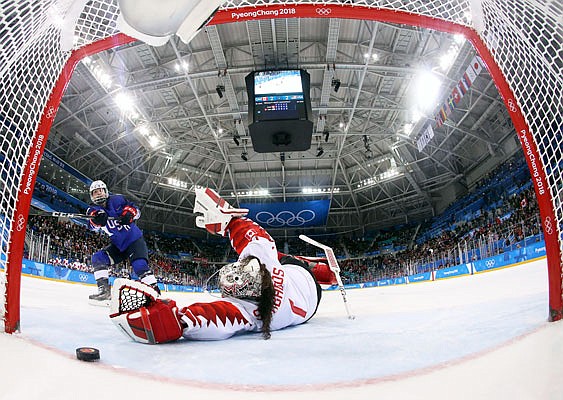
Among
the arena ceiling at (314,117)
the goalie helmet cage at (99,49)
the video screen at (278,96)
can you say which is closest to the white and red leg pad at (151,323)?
the goalie helmet cage at (99,49)

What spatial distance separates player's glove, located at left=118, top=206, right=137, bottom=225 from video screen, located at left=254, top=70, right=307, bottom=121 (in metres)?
5.33

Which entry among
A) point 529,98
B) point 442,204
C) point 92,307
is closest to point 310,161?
point 442,204

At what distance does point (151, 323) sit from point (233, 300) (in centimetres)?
50

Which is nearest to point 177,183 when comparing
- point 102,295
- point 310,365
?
point 102,295

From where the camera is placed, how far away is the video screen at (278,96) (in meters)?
7.94

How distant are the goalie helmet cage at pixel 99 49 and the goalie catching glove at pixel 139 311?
16.7 inches

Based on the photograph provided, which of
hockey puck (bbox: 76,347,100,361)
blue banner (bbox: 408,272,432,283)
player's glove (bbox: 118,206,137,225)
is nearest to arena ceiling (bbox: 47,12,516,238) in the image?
blue banner (bbox: 408,272,432,283)

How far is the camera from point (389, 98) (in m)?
12.3

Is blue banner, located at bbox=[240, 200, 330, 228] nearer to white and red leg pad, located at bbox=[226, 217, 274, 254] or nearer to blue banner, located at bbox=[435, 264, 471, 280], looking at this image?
blue banner, located at bbox=[435, 264, 471, 280]

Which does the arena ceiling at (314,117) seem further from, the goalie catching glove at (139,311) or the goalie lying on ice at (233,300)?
the goalie catching glove at (139,311)

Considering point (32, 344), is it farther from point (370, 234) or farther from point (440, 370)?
point (370, 234)

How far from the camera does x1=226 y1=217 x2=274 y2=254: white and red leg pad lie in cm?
221

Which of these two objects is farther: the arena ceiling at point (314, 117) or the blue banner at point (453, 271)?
the arena ceiling at point (314, 117)

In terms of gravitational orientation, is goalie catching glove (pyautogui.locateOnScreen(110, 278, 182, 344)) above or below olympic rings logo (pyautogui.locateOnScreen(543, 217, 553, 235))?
below
